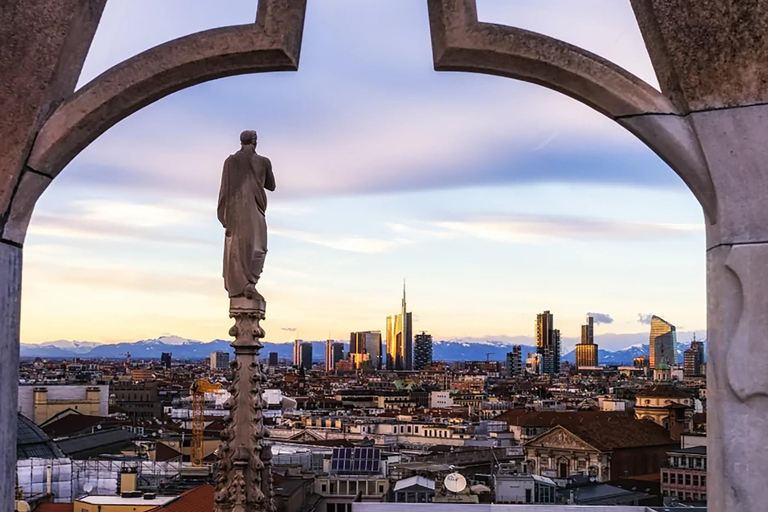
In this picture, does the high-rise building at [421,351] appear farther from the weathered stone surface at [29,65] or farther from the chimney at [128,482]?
the weathered stone surface at [29,65]

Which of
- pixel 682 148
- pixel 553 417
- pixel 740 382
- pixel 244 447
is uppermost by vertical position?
pixel 682 148

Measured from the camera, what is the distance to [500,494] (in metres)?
34.2

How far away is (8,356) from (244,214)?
967 millimetres

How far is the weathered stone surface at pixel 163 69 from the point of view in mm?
2738

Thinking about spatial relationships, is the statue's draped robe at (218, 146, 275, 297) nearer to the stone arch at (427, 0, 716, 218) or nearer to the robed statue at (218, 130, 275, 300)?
the robed statue at (218, 130, 275, 300)

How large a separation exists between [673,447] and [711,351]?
5620 cm

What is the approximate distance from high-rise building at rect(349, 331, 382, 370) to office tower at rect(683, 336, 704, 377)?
4404cm

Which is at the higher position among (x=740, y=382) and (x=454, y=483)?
(x=740, y=382)

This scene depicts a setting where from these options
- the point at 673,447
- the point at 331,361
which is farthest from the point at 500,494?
the point at 331,361

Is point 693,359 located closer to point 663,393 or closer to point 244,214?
point 663,393

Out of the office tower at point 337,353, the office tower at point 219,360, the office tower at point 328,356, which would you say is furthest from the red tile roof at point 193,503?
the office tower at point 337,353

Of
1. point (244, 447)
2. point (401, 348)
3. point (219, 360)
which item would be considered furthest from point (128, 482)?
point (401, 348)

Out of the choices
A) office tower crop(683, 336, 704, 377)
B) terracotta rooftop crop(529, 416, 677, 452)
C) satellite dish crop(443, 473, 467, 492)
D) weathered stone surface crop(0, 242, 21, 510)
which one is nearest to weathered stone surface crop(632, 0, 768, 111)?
weathered stone surface crop(0, 242, 21, 510)

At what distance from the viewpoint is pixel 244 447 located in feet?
13.4
